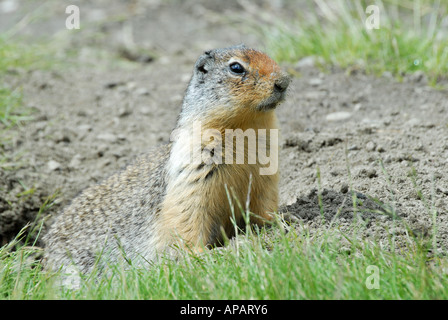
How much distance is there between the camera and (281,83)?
355 cm

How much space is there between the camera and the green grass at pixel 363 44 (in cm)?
626

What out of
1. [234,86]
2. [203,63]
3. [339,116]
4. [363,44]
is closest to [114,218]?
[203,63]

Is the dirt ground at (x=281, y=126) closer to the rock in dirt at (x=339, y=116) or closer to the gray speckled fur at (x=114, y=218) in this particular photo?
the rock in dirt at (x=339, y=116)

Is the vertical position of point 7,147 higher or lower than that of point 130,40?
lower

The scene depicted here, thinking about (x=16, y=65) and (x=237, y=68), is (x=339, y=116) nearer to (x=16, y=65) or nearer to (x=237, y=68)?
(x=237, y=68)

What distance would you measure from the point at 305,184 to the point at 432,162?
97cm

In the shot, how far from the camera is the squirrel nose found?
355 centimetres

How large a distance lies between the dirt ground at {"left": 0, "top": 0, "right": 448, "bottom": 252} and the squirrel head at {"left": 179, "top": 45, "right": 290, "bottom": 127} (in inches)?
15.7

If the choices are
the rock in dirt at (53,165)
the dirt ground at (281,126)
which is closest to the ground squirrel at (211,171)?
the dirt ground at (281,126)

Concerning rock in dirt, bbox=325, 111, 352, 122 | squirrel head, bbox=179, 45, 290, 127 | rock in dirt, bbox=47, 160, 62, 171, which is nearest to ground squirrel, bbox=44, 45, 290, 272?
squirrel head, bbox=179, 45, 290, 127
